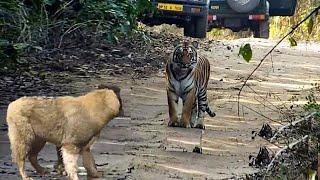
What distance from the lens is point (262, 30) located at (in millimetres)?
22938

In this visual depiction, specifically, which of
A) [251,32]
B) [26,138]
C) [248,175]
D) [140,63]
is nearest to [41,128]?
→ [26,138]

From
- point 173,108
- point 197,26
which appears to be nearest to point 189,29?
point 197,26

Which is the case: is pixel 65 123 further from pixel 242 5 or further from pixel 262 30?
pixel 262 30

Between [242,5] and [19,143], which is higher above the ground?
[242,5]

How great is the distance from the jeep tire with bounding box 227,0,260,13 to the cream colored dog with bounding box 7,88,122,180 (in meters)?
16.7

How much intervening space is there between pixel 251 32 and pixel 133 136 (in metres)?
17.8

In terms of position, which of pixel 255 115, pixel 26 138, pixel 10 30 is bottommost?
pixel 255 115

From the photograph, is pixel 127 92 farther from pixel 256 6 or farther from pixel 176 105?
pixel 256 6

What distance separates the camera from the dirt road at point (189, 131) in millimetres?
6016

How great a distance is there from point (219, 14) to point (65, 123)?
17315 millimetres

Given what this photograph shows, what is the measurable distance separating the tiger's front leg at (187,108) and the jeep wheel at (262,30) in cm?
1414

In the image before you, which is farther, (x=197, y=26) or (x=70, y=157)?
(x=197, y=26)

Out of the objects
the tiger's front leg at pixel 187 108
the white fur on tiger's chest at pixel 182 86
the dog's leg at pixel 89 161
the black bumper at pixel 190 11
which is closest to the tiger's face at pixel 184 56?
the white fur on tiger's chest at pixel 182 86

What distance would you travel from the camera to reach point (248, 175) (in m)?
5.87
